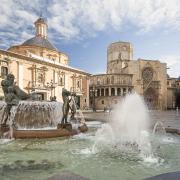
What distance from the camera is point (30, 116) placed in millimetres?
10953

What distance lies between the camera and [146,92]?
212ft

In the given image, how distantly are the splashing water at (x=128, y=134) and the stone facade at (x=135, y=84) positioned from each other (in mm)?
49098

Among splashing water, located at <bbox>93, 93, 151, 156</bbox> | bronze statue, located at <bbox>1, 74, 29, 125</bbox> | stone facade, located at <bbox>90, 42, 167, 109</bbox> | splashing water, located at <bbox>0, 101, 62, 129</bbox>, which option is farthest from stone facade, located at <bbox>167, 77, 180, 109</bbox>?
bronze statue, located at <bbox>1, 74, 29, 125</bbox>

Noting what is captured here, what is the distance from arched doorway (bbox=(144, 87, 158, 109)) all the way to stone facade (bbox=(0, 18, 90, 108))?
21.6 metres

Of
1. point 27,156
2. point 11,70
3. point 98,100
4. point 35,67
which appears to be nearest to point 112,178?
point 27,156

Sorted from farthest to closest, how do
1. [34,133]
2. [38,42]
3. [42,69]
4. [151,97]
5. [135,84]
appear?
[151,97]
[135,84]
[38,42]
[42,69]
[34,133]

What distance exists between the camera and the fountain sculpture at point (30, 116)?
904 cm

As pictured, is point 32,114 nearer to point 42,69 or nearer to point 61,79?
point 42,69

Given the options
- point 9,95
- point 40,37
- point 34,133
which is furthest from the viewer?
point 40,37

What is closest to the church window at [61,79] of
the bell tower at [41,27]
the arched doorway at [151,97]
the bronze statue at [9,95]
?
the bell tower at [41,27]

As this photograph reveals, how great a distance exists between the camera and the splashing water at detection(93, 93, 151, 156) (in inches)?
274


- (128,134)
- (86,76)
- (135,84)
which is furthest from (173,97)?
(128,134)

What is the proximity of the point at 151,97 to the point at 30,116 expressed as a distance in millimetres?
57709

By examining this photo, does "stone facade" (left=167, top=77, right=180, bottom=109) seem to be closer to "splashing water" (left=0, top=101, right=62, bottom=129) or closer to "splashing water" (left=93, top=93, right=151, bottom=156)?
"splashing water" (left=93, top=93, right=151, bottom=156)
